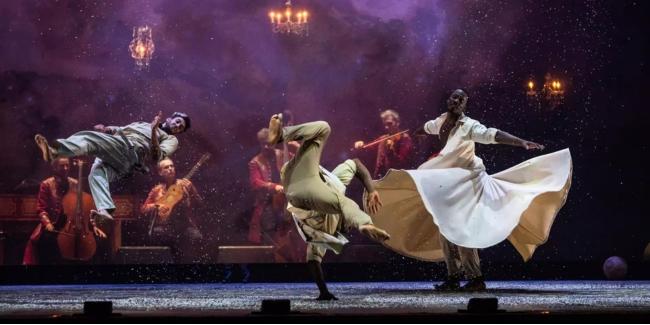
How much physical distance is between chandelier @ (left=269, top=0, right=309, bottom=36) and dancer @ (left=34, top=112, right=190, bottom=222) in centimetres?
472

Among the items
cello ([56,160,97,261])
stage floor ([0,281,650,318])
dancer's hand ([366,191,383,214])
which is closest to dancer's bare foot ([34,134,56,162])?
stage floor ([0,281,650,318])

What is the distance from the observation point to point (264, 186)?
12.0 metres

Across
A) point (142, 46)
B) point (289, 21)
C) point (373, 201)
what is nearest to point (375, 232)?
point (373, 201)

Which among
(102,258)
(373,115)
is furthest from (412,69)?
(102,258)

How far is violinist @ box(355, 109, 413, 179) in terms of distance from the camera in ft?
39.0

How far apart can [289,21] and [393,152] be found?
221cm

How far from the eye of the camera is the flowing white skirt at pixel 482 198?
771cm

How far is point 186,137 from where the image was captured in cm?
1218

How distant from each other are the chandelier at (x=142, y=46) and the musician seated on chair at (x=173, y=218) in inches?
55.5

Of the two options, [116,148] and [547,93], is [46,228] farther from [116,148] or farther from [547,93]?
[547,93]

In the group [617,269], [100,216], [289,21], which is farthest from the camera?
[289,21]

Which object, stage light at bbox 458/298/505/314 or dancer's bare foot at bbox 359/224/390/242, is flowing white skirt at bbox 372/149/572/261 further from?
stage light at bbox 458/298/505/314

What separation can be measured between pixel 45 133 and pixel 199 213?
2.15m

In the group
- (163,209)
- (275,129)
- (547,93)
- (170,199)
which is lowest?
(163,209)
